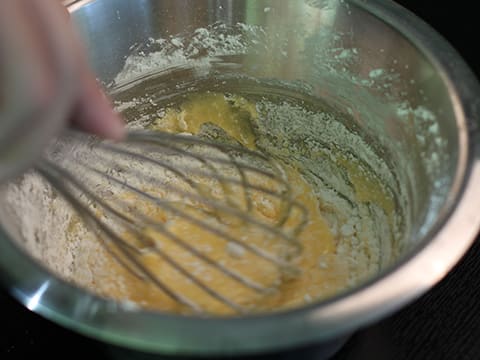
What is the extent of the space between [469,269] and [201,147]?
0.48 metres

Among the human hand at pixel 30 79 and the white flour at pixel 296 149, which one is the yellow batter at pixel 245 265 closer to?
the white flour at pixel 296 149

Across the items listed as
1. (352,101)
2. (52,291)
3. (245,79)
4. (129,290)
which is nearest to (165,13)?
(245,79)

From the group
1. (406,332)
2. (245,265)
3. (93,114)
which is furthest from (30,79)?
(406,332)

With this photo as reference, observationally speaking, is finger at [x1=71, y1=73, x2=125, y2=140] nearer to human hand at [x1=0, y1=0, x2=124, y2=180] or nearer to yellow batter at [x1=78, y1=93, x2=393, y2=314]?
human hand at [x1=0, y1=0, x2=124, y2=180]

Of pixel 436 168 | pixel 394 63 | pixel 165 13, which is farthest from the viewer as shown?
pixel 165 13

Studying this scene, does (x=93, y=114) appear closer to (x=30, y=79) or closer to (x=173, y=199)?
(x=30, y=79)

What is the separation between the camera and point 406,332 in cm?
81

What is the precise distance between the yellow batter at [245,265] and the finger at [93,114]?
284mm

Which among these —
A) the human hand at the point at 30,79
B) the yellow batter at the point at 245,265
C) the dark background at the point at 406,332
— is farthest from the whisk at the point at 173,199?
the human hand at the point at 30,79

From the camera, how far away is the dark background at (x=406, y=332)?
0.80 metres

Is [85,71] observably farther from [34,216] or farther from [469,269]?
[469,269]

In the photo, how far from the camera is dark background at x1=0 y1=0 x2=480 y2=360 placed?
80cm

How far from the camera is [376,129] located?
34.4 inches

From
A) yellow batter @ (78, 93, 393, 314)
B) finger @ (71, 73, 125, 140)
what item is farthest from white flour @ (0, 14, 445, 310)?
finger @ (71, 73, 125, 140)
